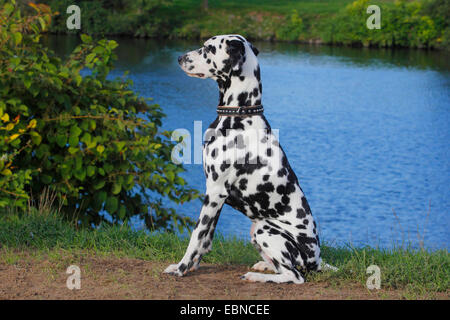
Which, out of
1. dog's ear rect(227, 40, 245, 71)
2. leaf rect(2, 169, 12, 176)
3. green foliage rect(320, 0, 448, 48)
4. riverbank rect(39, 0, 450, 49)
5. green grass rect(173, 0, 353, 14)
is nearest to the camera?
dog's ear rect(227, 40, 245, 71)

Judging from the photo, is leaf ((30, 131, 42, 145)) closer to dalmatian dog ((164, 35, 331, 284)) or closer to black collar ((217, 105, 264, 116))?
dalmatian dog ((164, 35, 331, 284))

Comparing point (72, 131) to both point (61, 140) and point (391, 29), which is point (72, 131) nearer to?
point (61, 140)

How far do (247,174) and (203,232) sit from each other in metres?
0.56

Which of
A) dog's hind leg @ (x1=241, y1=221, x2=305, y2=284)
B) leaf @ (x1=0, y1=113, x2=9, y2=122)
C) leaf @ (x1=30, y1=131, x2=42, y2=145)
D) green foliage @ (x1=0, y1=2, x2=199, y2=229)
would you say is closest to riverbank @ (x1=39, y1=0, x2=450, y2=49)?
green foliage @ (x1=0, y1=2, x2=199, y2=229)

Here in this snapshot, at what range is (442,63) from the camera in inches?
1460

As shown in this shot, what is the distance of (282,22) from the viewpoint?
47438 millimetres

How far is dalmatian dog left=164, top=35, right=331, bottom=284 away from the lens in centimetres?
480

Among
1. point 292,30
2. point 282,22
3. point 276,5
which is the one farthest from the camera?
point 276,5

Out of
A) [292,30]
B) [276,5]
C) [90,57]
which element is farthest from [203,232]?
[276,5]

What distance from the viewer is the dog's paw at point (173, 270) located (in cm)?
497

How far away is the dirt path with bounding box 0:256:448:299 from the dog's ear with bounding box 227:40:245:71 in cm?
165

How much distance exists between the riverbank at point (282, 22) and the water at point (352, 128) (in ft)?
15.9

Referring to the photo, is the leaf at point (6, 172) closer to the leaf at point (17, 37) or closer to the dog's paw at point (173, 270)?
the leaf at point (17, 37)
